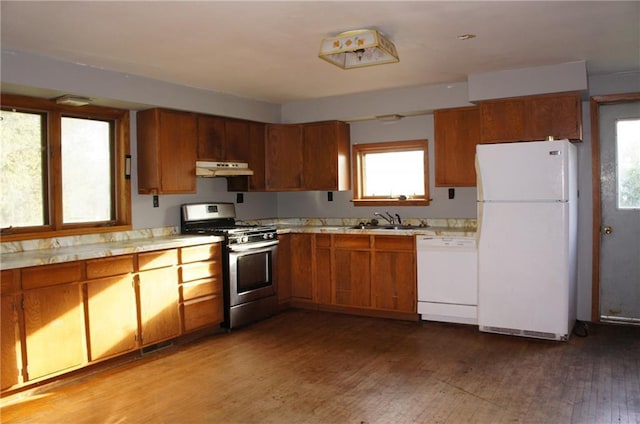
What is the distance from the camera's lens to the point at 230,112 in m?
5.32

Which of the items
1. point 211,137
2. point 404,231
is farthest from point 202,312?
point 404,231

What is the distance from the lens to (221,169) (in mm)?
5148

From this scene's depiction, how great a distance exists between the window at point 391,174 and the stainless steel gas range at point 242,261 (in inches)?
50.5

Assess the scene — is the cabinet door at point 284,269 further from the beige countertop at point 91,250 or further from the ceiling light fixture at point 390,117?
the ceiling light fixture at point 390,117

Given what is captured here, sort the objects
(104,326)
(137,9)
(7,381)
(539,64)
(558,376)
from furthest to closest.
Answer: (539,64)
(104,326)
(558,376)
(7,381)
(137,9)

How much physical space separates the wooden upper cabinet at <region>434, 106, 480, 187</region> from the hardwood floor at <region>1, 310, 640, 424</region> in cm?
150

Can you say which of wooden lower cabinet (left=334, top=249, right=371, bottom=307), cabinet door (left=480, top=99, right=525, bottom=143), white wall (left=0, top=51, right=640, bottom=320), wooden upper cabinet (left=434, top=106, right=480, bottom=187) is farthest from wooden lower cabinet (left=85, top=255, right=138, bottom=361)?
cabinet door (left=480, top=99, right=525, bottom=143)

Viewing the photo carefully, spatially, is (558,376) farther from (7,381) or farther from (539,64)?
(7,381)

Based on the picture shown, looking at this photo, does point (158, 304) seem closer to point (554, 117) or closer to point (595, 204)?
point (554, 117)

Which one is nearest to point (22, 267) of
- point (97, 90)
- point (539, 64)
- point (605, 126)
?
point (97, 90)

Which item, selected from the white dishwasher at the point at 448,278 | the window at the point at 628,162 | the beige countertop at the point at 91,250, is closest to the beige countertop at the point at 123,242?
the beige countertop at the point at 91,250

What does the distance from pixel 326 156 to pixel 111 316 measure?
2.93 metres

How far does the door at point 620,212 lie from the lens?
4699 millimetres

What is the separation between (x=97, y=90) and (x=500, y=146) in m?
3.38
